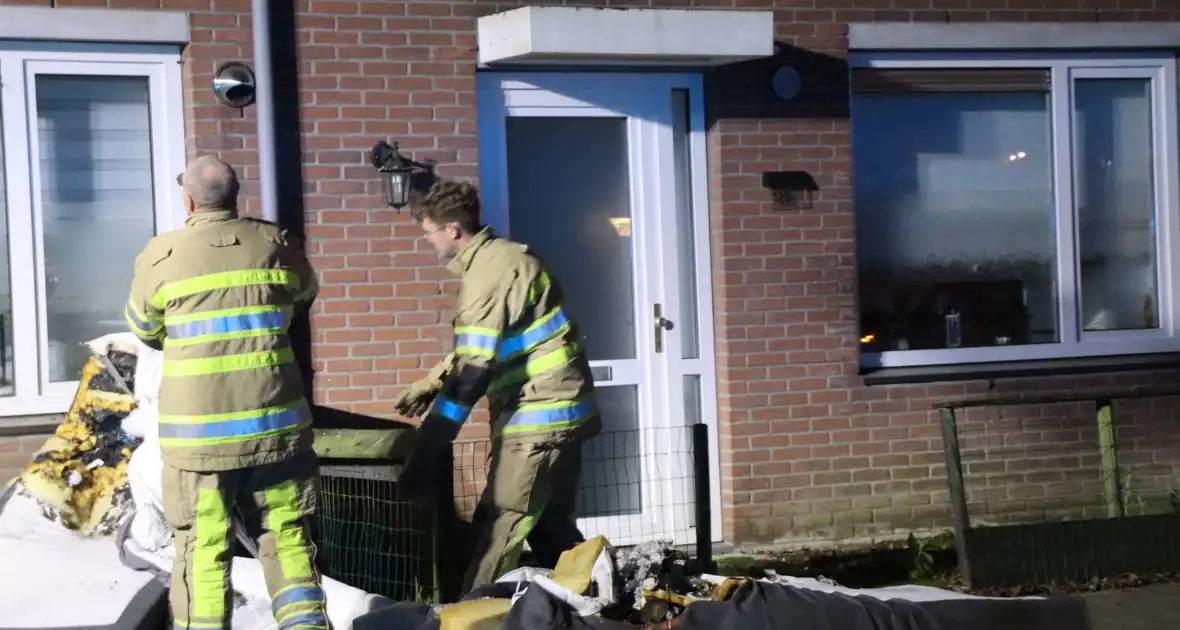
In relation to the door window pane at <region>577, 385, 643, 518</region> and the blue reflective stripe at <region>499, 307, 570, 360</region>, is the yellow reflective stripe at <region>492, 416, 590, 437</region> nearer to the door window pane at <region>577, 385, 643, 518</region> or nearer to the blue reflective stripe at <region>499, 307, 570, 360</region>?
the blue reflective stripe at <region>499, 307, 570, 360</region>

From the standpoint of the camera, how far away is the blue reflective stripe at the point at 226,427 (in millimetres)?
4621

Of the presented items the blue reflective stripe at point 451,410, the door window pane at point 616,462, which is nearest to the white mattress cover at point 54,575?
the blue reflective stripe at point 451,410

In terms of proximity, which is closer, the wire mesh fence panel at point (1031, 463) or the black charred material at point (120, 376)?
the black charred material at point (120, 376)

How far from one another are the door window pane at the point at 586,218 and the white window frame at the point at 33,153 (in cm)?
179

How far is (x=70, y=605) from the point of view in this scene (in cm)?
508

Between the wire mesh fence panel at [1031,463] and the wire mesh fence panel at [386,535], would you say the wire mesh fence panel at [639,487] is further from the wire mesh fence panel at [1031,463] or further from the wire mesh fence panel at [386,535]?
the wire mesh fence panel at [1031,463]

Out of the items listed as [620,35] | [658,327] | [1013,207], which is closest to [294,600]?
[658,327]

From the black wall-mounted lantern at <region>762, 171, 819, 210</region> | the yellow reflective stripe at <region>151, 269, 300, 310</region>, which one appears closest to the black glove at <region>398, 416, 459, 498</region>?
the yellow reflective stripe at <region>151, 269, 300, 310</region>

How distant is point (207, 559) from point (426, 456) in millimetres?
1062

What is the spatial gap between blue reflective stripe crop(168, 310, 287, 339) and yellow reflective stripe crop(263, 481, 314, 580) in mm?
545

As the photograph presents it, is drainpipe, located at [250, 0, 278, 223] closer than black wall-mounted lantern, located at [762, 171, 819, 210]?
Yes

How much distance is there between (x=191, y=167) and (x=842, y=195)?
392 centimetres

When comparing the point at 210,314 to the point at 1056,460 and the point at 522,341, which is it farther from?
the point at 1056,460

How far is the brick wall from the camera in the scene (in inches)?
270
